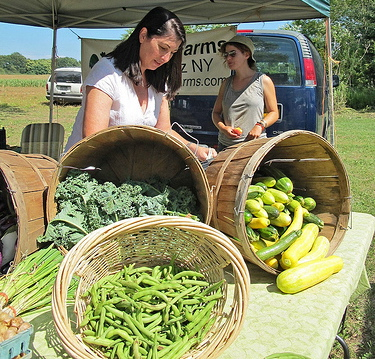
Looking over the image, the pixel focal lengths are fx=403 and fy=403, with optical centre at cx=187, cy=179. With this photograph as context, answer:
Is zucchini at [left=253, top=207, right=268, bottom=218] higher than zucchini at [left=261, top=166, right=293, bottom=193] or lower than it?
lower

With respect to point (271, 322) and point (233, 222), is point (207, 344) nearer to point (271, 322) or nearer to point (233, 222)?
point (271, 322)

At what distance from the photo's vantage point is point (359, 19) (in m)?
26.5

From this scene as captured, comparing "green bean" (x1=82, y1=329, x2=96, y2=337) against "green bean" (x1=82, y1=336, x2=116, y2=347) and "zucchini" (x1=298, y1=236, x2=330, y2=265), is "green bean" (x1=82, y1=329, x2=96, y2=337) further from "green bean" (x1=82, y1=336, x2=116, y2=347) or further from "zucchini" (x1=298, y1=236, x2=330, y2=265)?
"zucchini" (x1=298, y1=236, x2=330, y2=265)

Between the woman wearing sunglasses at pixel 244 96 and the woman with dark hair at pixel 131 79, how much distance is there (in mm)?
1159

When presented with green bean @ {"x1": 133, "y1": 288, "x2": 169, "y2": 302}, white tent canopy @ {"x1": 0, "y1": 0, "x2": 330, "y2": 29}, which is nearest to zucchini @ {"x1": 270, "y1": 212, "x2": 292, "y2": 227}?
green bean @ {"x1": 133, "y1": 288, "x2": 169, "y2": 302}

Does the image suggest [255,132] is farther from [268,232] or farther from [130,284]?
[130,284]

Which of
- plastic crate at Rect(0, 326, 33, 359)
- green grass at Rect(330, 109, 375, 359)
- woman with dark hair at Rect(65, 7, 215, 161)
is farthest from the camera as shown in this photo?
green grass at Rect(330, 109, 375, 359)

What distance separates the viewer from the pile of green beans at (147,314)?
1375 mm

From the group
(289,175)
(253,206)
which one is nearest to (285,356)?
(253,206)

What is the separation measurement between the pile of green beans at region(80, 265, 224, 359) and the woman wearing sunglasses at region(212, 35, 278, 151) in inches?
80.8

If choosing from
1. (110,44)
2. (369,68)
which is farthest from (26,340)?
(369,68)

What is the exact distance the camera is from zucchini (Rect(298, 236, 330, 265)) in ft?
7.20

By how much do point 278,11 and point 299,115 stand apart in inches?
55.7

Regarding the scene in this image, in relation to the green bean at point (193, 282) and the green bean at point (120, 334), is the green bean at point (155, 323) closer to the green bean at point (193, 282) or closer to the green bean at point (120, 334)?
the green bean at point (120, 334)
